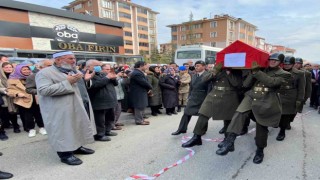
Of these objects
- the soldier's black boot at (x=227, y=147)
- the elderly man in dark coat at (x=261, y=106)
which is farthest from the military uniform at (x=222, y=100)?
the soldier's black boot at (x=227, y=147)

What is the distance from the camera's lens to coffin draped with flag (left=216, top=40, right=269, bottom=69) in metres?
3.32

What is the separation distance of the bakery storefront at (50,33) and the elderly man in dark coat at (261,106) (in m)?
18.3

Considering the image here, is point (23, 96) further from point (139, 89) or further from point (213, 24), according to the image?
point (213, 24)

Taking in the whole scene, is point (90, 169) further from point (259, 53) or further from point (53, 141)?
point (259, 53)

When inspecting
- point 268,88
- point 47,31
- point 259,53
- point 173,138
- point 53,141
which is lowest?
point 173,138

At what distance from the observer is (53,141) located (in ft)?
11.1

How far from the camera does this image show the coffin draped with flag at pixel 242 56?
332 centimetres

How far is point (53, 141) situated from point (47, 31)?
2492 centimetres

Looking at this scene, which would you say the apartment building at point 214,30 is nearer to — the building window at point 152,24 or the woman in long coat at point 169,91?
the building window at point 152,24

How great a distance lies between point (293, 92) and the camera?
15.2ft

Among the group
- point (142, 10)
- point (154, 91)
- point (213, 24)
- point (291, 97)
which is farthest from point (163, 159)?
point (142, 10)

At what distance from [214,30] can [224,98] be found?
5816cm

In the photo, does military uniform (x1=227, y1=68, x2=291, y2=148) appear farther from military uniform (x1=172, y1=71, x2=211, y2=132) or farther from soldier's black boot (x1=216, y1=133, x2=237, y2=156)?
military uniform (x1=172, y1=71, x2=211, y2=132)

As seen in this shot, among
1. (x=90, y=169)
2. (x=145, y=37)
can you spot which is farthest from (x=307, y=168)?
(x=145, y=37)
